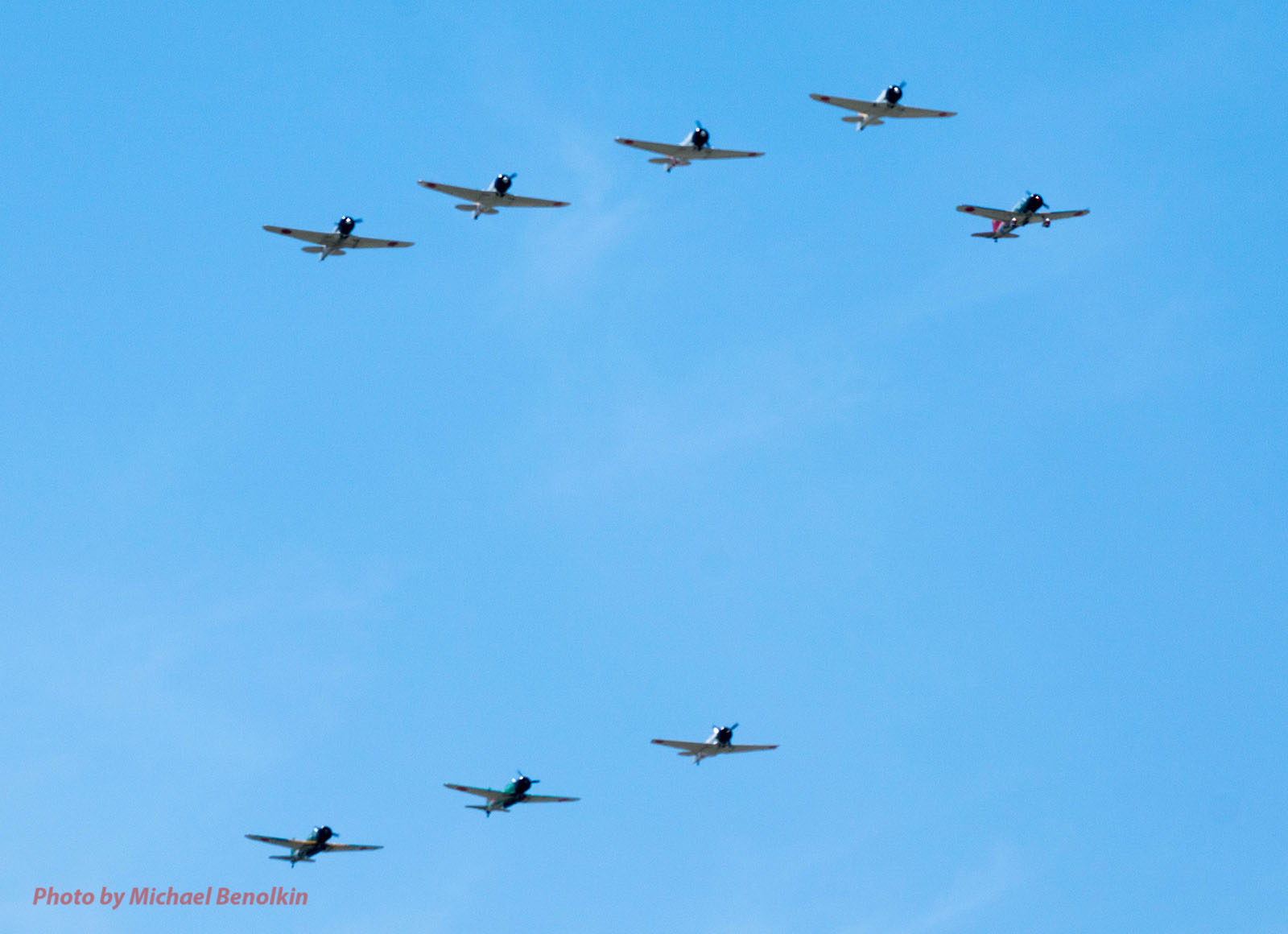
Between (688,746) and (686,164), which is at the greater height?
(686,164)

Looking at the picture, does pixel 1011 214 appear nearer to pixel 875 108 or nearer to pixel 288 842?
pixel 875 108

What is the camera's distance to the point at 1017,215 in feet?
368

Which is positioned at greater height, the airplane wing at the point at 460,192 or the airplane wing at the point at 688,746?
the airplane wing at the point at 460,192

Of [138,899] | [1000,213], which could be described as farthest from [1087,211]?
[138,899]

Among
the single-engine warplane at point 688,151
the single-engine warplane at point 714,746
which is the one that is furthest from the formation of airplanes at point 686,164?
the single-engine warplane at point 714,746

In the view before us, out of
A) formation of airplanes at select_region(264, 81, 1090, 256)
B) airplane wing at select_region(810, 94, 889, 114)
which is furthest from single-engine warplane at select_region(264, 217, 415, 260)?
airplane wing at select_region(810, 94, 889, 114)

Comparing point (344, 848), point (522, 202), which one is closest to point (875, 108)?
point (522, 202)

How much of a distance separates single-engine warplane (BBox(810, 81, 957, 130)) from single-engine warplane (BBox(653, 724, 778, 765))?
1889 inches

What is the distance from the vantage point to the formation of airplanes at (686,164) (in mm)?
107500

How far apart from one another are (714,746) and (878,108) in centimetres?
5072

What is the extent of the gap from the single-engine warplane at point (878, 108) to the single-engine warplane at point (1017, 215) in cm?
838

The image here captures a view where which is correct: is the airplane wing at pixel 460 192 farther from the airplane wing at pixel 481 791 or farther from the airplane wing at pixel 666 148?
the airplane wing at pixel 481 791

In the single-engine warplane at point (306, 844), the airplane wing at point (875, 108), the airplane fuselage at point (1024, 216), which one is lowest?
the single-engine warplane at point (306, 844)

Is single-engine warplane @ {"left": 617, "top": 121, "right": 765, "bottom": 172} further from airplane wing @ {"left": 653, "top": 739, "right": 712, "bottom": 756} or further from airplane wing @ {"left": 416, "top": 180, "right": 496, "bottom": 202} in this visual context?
airplane wing @ {"left": 653, "top": 739, "right": 712, "bottom": 756}
